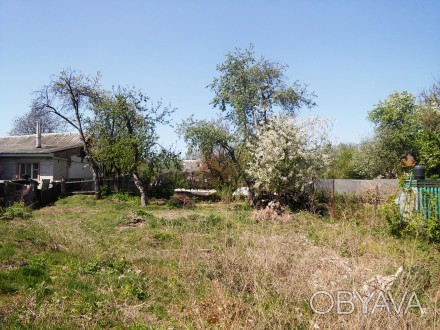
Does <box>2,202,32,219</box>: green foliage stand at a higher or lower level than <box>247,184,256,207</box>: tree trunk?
lower

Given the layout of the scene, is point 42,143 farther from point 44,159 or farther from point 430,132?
point 430,132

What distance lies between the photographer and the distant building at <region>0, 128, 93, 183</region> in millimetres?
23266

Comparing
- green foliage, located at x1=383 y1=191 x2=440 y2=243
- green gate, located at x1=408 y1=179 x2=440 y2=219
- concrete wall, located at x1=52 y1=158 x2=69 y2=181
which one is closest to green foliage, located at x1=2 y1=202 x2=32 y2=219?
concrete wall, located at x1=52 y1=158 x2=69 y2=181

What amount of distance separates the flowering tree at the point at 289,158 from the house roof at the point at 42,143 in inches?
588

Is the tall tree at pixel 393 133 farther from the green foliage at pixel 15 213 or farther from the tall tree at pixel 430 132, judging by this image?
the green foliage at pixel 15 213

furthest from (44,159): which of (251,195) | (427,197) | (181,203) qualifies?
(427,197)

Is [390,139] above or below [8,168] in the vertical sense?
above

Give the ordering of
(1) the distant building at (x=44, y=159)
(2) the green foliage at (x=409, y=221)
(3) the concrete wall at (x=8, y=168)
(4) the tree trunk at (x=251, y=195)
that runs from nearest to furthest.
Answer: (2) the green foliage at (x=409, y=221) → (4) the tree trunk at (x=251, y=195) → (1) the distant building at (x=44, y=159) → (3) the concrete wall at (x=8, y=168)

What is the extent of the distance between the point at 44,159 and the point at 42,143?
3.89m

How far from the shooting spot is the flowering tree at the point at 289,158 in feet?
56.6

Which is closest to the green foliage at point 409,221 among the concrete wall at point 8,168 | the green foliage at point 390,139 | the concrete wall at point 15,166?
the green foliage at point 390,139

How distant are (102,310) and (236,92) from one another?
59.4ft

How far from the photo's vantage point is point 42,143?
26.5 meters

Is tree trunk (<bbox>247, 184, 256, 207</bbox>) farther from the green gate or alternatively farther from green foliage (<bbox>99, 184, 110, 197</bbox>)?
the green gate
